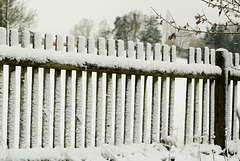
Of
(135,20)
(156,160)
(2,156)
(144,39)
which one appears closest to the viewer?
(2,156)

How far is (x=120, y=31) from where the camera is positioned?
188ft

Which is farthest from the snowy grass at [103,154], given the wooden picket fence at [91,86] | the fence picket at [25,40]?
the fence picket at [25,40]

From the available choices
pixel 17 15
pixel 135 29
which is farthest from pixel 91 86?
pixel 135 29

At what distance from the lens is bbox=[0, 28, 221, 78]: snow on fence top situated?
8.70 ft

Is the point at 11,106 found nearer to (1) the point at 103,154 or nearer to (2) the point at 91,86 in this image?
(2) the point at 91,86

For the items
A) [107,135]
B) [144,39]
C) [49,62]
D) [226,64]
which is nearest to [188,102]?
[226,64]

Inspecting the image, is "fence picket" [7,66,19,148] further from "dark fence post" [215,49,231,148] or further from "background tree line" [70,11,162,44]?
"background tree line" [70,11,162,44]

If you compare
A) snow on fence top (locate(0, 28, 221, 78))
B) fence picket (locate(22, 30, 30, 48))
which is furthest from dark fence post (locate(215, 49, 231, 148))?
fence picket (locate(22, 30, 30, 48))

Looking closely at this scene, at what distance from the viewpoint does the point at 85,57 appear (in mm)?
2928

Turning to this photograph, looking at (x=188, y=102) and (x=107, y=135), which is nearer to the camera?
(x=107, y=135)

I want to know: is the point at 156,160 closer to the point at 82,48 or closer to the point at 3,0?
the point at 82,48

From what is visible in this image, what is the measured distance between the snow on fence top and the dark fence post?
488mm

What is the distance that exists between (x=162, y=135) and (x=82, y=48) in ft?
4.82

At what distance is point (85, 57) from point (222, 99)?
2148 millimetres
